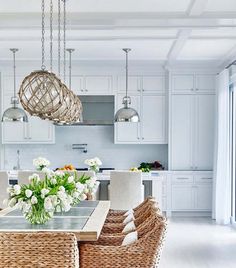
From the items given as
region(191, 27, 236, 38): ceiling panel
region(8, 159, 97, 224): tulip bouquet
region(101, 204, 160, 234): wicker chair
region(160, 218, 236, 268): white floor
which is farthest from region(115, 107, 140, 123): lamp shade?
region(8, 159, 97, 224): tulip bouquet

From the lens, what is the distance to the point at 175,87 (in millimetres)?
9203

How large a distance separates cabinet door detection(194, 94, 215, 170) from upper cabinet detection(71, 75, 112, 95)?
1.64 metres

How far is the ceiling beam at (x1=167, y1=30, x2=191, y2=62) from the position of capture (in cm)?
645

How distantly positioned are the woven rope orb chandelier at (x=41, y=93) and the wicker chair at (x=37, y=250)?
170cm

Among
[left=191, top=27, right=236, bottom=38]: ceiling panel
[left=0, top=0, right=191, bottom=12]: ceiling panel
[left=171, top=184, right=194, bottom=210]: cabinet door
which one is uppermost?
[left=0, top=0, right=191, bottom=12]: ceiling panel

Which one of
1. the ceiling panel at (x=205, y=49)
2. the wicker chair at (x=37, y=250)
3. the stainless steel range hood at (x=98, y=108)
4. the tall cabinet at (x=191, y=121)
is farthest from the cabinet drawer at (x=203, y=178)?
the wicker chair at (x=37, y=250)

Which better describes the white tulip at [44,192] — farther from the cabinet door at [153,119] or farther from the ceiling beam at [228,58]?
the cabinet door at [153,119]

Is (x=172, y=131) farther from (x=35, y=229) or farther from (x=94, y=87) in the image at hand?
(x=35, y=229)

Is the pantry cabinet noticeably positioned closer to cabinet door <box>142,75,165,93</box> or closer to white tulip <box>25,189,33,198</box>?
cabinet door <box>142,75,165,93</box>

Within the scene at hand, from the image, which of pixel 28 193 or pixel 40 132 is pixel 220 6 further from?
pixel 40 132

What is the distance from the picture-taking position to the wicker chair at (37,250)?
2.99m

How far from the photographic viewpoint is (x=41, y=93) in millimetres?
4438

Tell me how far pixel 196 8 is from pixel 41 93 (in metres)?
2.00

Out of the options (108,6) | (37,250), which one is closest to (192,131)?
(108,6)
